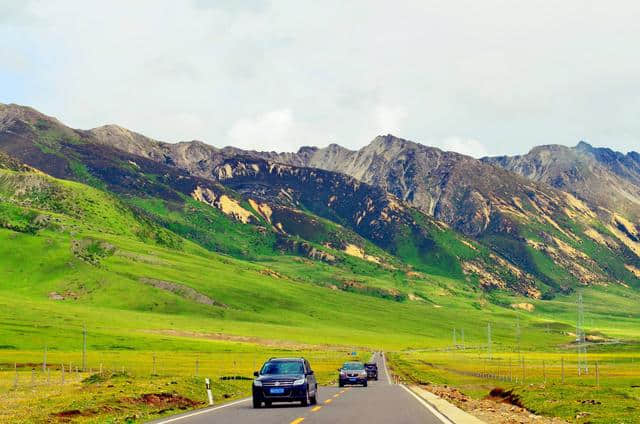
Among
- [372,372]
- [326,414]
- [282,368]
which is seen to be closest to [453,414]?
[326,414]

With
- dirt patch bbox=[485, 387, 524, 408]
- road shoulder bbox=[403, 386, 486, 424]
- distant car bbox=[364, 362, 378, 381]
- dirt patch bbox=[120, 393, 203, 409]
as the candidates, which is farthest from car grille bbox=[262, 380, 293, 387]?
distant car bbox=[364, 362, 378, 381]

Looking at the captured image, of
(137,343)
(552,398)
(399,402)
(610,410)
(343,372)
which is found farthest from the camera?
(137,343)

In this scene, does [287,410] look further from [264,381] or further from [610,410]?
[610,410]

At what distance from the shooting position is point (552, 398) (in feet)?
150

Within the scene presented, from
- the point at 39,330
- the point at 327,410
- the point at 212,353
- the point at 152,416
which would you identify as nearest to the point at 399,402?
the point at 327,410

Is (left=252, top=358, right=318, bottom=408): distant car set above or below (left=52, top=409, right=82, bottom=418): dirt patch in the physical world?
above

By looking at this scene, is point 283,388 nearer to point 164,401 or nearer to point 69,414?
point 164,401

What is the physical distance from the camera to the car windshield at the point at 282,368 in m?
41.2

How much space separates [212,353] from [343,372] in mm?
113624

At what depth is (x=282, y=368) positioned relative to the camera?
4147 cm

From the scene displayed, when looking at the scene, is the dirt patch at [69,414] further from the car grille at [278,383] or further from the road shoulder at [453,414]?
the road shoulder at [453,414]

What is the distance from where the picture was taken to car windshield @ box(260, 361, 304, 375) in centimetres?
4119

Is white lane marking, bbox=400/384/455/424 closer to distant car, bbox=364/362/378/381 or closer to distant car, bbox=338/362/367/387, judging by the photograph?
distant car, bbox=338/362/367/387

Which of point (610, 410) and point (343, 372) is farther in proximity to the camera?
point (343, 372)
